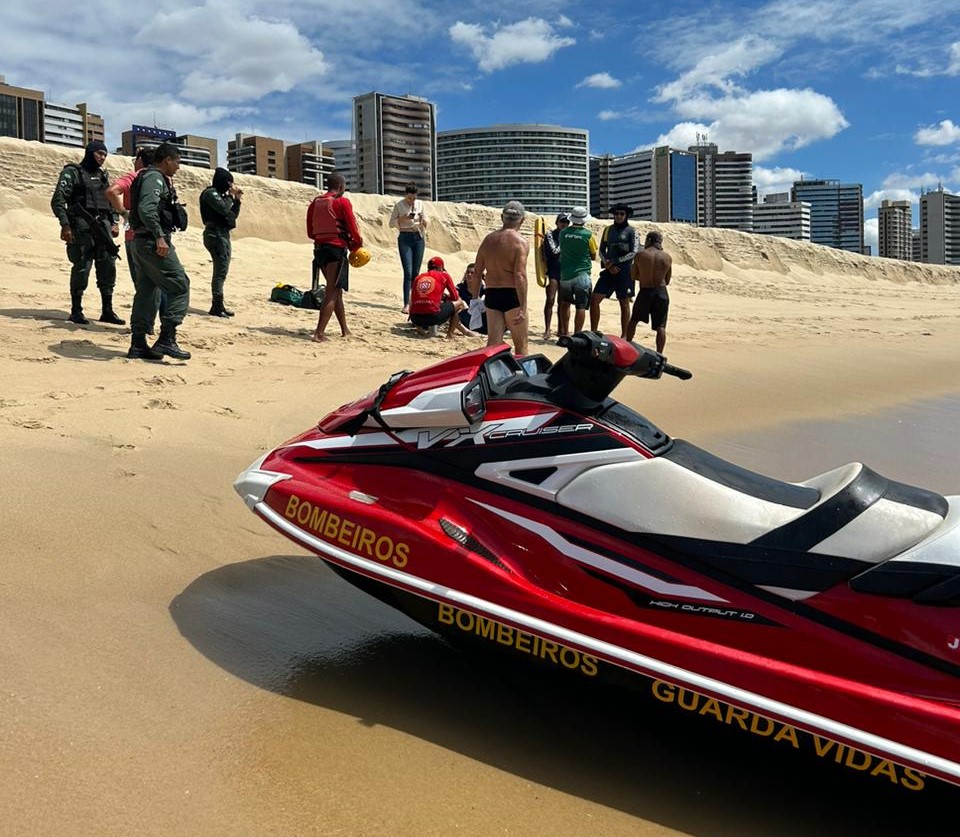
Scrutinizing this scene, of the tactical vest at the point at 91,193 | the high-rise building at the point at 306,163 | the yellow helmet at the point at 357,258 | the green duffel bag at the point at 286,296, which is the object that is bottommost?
the green duffel bag at the point at 286,296

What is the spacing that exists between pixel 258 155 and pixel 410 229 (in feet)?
365

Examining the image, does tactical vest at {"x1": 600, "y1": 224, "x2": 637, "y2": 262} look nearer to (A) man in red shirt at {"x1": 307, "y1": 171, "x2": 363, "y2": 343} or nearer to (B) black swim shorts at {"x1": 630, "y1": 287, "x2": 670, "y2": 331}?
(B) black swim shorts at {"x1": 630, "y1": 287, "x2": 670, "y2": 331}

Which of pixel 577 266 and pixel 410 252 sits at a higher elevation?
pixel 410 252

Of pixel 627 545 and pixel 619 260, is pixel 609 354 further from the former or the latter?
pixel 619 260

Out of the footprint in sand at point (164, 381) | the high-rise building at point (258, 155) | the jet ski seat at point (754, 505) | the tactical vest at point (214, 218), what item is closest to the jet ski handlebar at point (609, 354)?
the jet ski seat at point (754, 505)

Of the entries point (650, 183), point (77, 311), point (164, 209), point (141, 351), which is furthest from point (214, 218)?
point (650, 183)

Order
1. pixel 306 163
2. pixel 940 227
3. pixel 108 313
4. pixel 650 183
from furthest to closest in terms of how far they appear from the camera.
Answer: pixel 650 183
pixel 940 227
pixel 306 163
pixel 108 313

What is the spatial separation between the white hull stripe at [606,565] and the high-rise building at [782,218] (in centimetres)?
15052

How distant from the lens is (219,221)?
1021 cm

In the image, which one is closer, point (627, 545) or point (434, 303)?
point (627, 545)

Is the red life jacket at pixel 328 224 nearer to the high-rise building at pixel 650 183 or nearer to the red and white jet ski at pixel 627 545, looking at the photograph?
the red and white jet ski at pixel 627 545

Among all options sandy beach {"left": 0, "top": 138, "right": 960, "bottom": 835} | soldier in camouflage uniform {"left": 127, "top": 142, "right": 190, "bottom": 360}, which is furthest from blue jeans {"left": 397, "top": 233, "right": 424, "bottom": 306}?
sandy beach {"left": 0, "top": 138, "right": 960, "bottom": 835}

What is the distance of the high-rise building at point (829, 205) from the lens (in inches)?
6654

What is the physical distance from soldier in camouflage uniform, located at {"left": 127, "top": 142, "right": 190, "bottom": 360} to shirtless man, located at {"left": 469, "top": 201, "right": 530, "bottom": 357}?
8.75 ft
